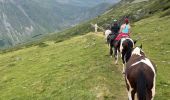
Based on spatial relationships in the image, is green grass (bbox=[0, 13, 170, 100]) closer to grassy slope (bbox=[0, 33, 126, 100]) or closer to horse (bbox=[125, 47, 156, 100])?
grassy slope (bbox=[0, 33, 126, 100])

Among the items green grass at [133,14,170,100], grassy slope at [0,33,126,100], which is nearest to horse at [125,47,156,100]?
green grass at [133,14,170,100]

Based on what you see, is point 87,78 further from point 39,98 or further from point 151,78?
point 151,78

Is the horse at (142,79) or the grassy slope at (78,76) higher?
the horse at (142,79)

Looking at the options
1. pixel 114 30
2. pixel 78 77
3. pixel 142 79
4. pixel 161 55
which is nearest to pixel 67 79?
pixel 78 77

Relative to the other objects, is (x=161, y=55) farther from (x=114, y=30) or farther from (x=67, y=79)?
(x=67, y=79)

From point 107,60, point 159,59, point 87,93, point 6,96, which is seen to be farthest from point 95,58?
point 87,93

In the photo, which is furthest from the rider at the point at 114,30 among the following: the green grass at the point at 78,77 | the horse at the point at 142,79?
the horse at the point at 142,79

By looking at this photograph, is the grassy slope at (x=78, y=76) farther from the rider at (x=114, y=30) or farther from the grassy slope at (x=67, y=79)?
the rider at (x=114, y=30)

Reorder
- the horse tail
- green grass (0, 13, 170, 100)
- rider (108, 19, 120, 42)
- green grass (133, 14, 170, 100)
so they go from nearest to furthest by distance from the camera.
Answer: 1. the horse tail
2. green grass (133, 14, 170, 100)
3. green grass (0, 13, 170, 100)
4. rider (108, 19, 120, 42)

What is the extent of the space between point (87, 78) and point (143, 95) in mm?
15843

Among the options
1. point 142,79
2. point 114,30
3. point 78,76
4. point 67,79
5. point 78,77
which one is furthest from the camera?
point 114,30

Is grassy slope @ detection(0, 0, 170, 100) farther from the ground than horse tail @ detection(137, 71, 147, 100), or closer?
closer

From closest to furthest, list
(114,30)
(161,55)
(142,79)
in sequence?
(142,79)
(114,30)
(161,55)

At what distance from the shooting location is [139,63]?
1839 cm
